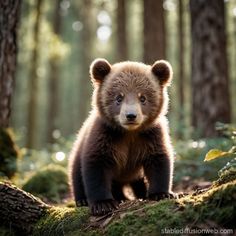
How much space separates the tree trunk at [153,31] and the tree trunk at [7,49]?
646 cm

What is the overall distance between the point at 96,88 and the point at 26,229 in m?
2.27

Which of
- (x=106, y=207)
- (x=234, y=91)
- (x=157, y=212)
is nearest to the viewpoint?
(x=157, y=212)

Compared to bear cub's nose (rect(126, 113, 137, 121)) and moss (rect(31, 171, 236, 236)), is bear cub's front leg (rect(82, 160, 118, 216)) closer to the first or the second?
moss (rect(31, 171, 236, 236))

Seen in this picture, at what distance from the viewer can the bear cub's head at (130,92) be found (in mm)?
5521

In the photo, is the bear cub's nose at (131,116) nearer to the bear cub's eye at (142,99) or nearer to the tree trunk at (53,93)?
the bear cub's eye at (142,99)

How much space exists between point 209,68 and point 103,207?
7.41 metres

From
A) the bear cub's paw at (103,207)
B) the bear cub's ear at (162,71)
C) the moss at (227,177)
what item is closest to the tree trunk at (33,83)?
the bear cub's ear at (162,71)

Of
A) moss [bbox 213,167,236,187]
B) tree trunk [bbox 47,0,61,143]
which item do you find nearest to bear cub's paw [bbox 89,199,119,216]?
moss [bbox 213,167,236,187]

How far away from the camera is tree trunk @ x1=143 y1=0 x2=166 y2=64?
13766 mm

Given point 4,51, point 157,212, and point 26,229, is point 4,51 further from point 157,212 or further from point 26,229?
point 157,212

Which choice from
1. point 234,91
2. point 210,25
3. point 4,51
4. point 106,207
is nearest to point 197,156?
point 210,25

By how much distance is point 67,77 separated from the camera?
59.0 metres

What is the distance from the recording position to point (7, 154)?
8.16 meters

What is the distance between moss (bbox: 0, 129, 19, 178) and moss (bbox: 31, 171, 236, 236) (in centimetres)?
334
